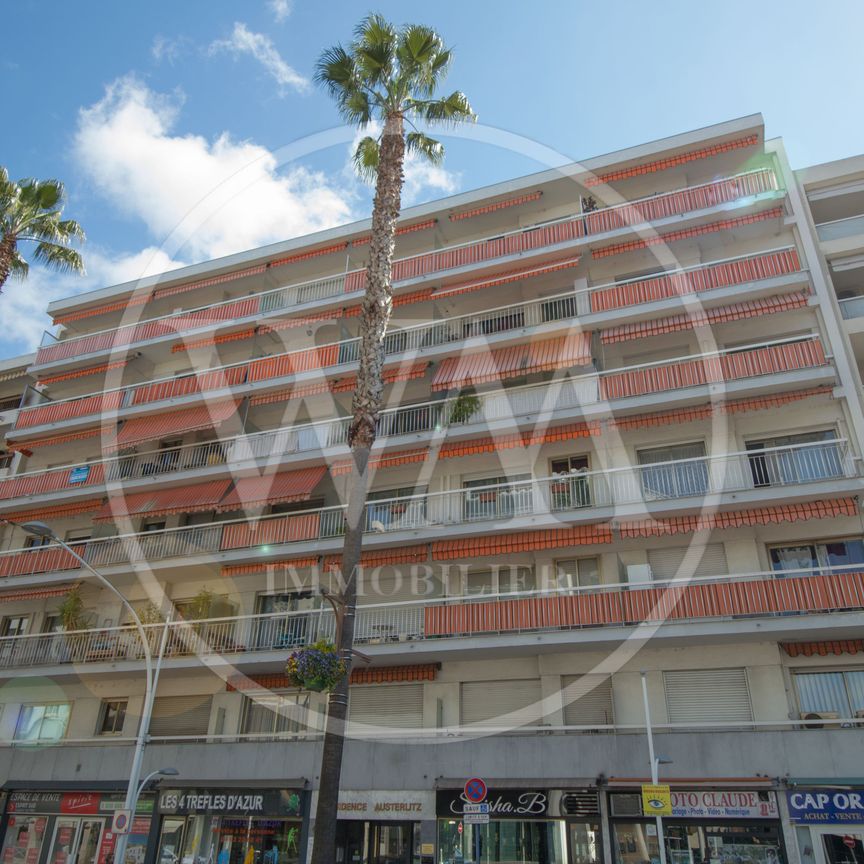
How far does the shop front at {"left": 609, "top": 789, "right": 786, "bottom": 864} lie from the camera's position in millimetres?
15039

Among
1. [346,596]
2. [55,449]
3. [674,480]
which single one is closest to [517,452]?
[674,480]

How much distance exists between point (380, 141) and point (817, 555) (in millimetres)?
14425

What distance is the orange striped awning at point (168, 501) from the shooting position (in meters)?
23.5

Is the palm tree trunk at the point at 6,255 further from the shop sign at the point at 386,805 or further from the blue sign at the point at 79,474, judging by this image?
the shop sign at the point at 386,805

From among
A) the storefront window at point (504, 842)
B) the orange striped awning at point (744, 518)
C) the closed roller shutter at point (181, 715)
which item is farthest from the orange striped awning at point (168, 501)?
the orange striped awning at point (744, 518)

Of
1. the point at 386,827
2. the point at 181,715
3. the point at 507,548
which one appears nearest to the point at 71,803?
the point at 181,715

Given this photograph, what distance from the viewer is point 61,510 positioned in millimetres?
26969

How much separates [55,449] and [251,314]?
9929 millimetres

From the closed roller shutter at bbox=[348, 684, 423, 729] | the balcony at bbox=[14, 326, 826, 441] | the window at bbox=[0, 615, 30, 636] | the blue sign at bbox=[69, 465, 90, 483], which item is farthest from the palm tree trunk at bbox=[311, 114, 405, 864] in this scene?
the window at bbox=[0, 615, 30, 636]

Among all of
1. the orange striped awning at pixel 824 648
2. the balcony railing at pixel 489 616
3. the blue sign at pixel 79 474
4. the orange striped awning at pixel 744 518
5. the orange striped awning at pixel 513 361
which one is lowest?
the orange striped awning at pixel 824 648

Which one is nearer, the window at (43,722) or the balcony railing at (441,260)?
the balcony railing at (441,260)

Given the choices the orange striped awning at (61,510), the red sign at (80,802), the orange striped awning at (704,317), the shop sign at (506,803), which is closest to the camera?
the shop sign at (506,803)

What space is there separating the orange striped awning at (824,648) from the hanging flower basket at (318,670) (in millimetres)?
10079

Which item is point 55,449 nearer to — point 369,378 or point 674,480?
point 369,378
